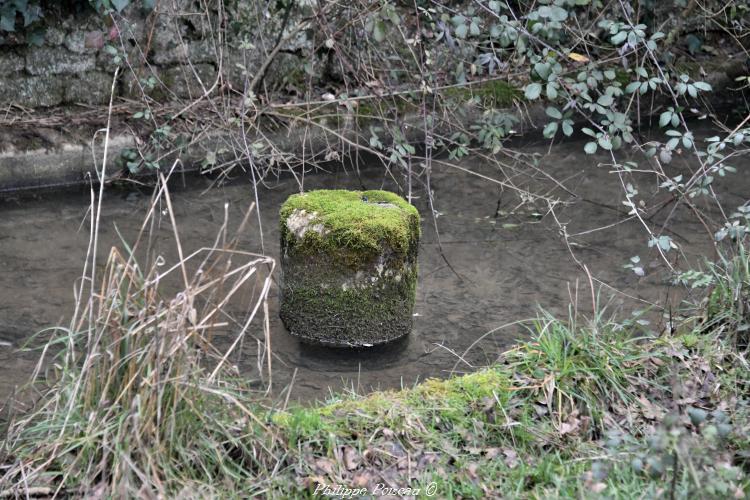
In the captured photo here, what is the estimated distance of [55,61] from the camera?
303 inches

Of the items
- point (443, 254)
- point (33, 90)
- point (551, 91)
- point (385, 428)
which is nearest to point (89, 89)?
point (33, 90)

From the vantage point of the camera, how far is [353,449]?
3471mm

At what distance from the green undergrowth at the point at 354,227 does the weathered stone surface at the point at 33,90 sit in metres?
3.48

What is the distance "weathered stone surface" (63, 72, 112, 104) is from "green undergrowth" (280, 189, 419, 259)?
11.2 feet

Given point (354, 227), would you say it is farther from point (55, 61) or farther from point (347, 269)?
point (55, 61)

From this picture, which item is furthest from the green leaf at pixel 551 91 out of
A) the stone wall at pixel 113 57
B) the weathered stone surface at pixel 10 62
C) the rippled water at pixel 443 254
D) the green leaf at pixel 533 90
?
the weathered stone surface at pixel 10 62

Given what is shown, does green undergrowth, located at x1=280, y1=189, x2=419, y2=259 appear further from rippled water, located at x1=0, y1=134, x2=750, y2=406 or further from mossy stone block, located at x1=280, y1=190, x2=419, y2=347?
rippled water, located at x1=0, y1=134, x2=750, y2=406

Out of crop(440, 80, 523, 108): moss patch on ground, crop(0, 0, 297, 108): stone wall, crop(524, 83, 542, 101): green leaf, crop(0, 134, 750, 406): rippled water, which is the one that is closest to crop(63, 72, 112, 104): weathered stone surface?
crop(0, 0, 297, 108): stone wall

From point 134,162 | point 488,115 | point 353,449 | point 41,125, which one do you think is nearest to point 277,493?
point 353,449

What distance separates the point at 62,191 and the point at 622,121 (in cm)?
455

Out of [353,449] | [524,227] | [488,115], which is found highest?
[488,115]

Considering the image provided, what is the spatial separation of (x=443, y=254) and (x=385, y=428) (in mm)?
2924

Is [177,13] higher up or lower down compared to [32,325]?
higher up

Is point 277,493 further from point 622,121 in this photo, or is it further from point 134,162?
point 134,162
